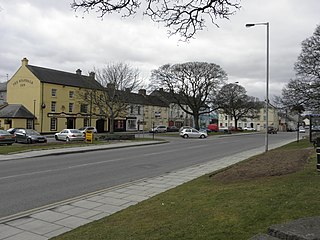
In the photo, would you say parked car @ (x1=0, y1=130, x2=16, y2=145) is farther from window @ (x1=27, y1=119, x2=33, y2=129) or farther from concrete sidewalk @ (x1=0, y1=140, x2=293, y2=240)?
window @ (x1=27, y1=119, x2=33, y2=129)

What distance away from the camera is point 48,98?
54.2m

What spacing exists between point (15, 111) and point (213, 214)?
50583 mm

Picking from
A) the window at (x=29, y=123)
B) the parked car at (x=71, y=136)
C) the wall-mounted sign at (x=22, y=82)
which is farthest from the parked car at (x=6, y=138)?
the wall-mounted sign at (x=22, y=82)

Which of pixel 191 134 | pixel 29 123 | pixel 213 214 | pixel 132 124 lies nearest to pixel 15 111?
pixel 29 123

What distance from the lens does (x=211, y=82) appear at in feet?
186

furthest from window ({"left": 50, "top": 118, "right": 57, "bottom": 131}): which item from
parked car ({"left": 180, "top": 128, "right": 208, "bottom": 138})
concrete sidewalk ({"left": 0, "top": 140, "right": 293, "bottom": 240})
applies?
concrete sidewalk ({"left": 0, "top": 140, "right": 293, "bottom": 240})

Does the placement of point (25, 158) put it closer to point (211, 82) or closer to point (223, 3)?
point (223, 3)

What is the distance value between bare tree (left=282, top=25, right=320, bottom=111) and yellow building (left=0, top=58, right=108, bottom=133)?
27741 millimetres

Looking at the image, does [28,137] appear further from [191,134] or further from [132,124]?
[132,124]

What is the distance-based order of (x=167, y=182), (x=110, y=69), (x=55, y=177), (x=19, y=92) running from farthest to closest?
1. (x=19, y=92)
2. (x=110, y=69)
3. (x=55, y=177)
4. (x=167, y=182)

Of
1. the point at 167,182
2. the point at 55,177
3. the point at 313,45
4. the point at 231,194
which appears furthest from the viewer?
the point at 313,45

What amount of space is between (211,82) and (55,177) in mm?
47114

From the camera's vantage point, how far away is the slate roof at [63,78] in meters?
53.9

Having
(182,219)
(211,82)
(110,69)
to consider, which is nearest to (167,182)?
(182,219)
